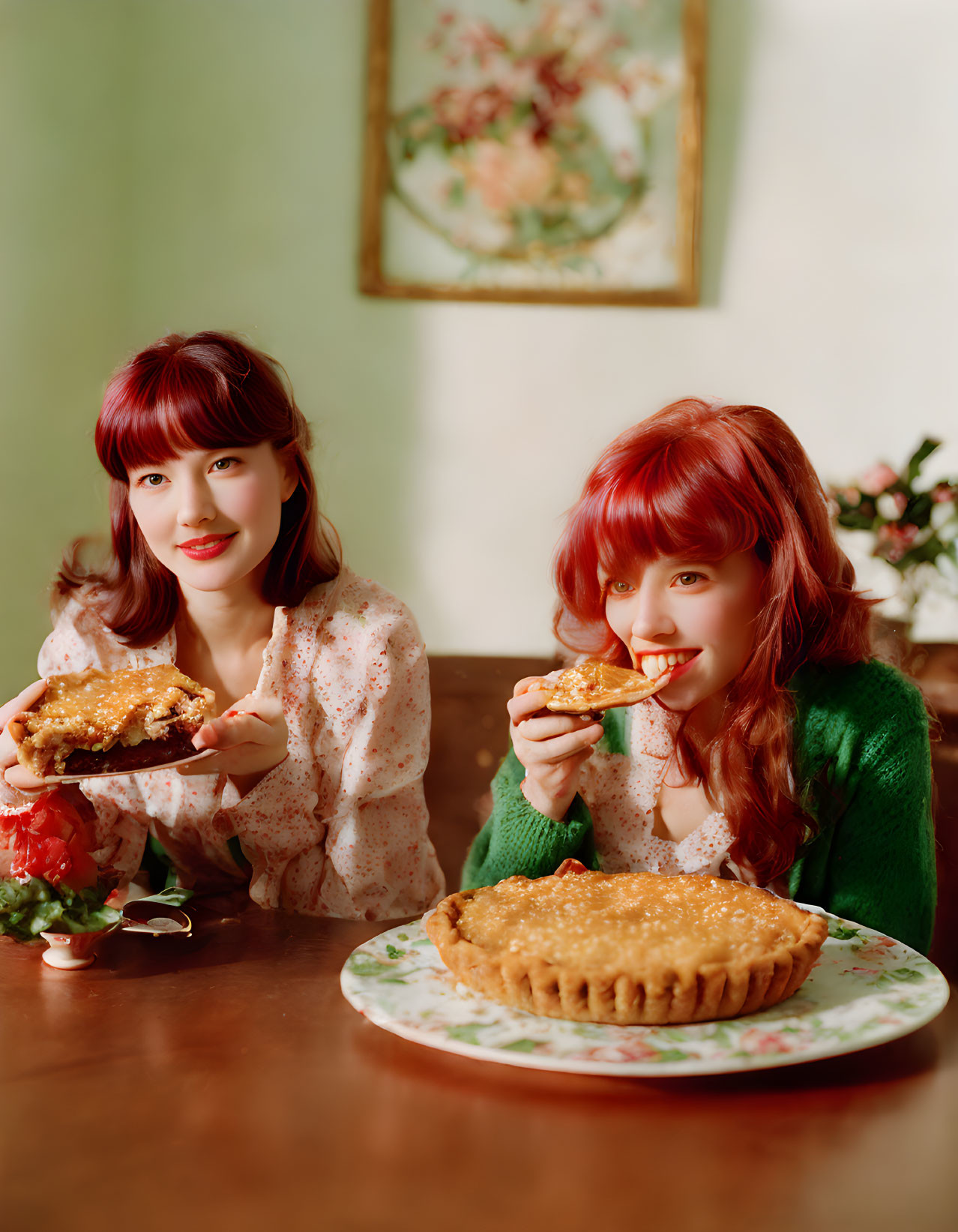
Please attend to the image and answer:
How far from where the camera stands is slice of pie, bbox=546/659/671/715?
1084 millimetres

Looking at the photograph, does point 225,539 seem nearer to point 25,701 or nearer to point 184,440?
point 184,440

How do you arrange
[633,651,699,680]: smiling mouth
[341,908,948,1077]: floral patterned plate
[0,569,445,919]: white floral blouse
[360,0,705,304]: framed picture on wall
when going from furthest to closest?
[360,0,705,304]: framed picture on wall
[0,569,445,919]: white floral blouse
[633,651,699,680]: smiling mouth
[341,908,948,1077]: floral patterned plate

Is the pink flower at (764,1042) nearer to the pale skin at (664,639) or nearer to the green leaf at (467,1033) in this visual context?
the green leaf at (467,1033)

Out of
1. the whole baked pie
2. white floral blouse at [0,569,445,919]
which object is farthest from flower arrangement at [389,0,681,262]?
the whole baked pie

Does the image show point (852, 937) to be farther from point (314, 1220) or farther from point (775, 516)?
point (314, 1220)

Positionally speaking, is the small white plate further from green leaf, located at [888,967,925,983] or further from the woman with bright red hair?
green leaf, located at [888,967,925,983]

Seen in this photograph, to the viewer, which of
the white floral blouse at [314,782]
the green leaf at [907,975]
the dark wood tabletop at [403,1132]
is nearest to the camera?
the dark wood tabletop at [403,1132]

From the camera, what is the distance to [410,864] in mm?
1562

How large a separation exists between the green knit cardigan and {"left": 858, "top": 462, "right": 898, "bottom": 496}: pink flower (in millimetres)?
1544

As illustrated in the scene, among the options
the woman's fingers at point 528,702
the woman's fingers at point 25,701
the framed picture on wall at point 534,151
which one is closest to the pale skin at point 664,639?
the woman's fingers at point 528,702

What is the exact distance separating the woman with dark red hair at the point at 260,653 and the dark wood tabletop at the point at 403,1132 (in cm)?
52

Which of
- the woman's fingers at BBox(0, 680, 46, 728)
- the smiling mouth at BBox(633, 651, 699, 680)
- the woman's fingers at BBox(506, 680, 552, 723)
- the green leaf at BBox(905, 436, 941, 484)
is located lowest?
the woman's fingers at BBox(0, 680, 46, 728)

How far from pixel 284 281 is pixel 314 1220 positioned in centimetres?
272

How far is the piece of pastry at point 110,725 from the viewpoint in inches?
42.8
